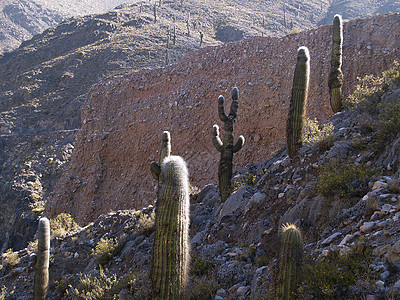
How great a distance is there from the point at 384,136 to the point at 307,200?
5.47 feet

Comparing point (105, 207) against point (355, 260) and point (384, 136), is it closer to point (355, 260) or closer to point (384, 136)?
point (384, 136)

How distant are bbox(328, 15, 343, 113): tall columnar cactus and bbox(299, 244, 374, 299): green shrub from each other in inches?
272

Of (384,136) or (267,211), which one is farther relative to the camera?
(267,211)

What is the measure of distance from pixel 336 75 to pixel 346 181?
231 inches

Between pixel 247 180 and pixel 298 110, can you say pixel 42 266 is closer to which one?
pixel 247 180

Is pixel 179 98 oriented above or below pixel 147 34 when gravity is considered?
below

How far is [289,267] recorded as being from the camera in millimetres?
4465

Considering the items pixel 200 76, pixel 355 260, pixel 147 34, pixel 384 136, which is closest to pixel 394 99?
pixel 384 136

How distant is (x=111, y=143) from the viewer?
18281 mm

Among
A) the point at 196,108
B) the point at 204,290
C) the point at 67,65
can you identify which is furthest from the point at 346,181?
the point at 67,65

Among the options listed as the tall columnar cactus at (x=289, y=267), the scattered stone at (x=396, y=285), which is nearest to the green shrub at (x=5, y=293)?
the tall columnar cactus at (x=289, y=267)

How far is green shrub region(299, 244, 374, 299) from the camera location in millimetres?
4078

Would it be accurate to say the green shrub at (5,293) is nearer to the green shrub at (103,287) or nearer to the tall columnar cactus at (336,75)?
the green shrub at (103,287)

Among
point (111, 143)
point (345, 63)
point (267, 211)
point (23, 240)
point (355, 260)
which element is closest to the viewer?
point (355, 260)
